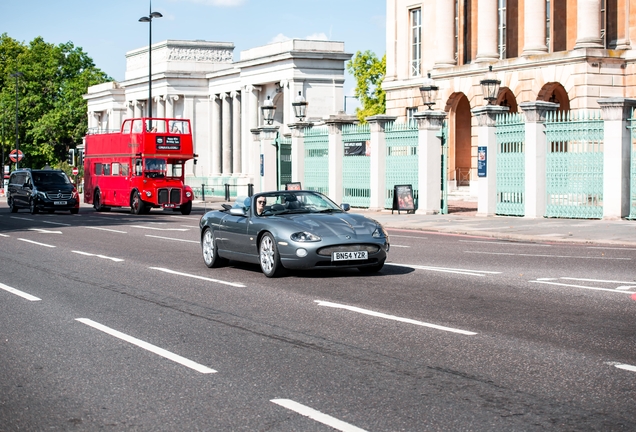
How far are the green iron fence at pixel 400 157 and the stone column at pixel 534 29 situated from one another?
995cm

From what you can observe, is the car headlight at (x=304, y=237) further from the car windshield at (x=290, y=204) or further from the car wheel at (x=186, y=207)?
the car wheel at (x=186, y=207)

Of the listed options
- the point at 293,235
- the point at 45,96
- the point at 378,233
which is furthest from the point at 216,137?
the point at 293,235

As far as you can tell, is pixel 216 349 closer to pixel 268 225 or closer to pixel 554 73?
pixel 268 225

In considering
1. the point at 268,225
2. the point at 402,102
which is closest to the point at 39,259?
the point at 268,225

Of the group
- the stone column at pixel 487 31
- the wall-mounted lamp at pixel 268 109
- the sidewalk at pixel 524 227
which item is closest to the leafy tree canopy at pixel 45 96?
the wall-mounted lamp at pixel 268 109

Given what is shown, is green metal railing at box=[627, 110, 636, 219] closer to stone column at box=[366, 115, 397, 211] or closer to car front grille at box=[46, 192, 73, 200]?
stone column at box=[366, 115, 397, 211]

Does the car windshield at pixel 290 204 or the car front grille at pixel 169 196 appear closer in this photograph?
the car windshield at pixel 290 204

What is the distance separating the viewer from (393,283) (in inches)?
555

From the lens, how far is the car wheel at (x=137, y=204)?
44.2 m

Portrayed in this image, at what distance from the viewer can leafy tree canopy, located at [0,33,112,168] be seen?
111938mm

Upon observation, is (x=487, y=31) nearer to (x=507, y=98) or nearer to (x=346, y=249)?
(x=507, y=98)

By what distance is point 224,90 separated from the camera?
91.1 m

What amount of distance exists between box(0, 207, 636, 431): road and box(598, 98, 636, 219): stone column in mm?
12863

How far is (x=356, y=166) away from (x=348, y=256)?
26.9 metres
